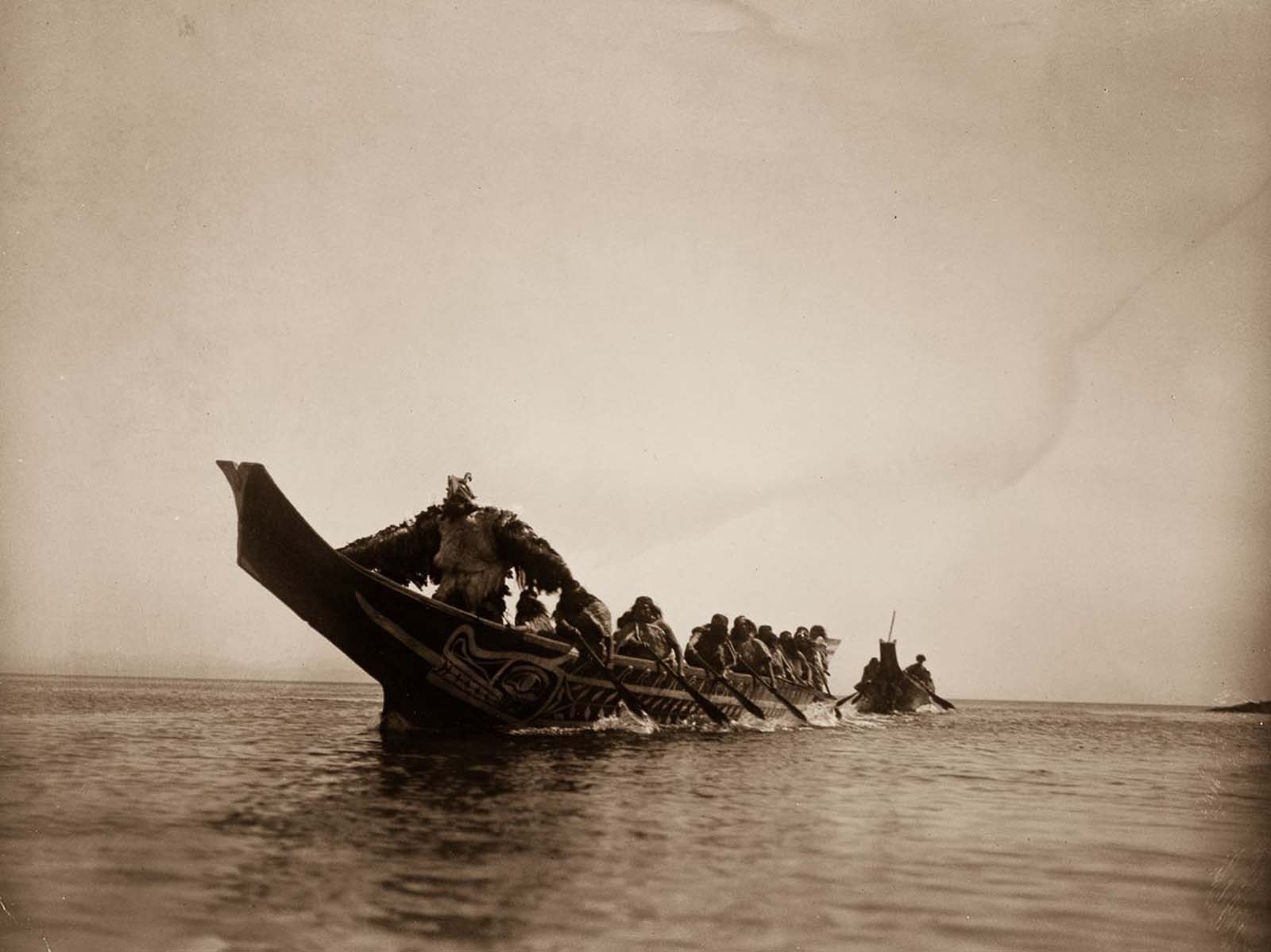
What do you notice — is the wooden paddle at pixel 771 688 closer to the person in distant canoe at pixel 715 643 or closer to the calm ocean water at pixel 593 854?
the person in distant canoe at pixel 715 643

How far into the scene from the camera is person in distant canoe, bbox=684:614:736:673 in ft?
64.1

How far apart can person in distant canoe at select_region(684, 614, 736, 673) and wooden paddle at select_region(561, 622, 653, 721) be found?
14.2 feet

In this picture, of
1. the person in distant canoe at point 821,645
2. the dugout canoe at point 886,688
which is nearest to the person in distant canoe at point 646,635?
the person in distant canoe at point 821,645

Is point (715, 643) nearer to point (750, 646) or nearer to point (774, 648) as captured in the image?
point (750, 646)

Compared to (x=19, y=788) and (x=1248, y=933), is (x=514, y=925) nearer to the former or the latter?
(x=1248, y=933)

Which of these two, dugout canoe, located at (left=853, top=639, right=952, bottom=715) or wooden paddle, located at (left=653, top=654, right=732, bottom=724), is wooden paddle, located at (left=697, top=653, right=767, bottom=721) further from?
dugout canoe, located at (left=853, top=639, right=952, bottom=715)

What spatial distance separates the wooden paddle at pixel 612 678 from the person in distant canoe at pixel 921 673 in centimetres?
2046

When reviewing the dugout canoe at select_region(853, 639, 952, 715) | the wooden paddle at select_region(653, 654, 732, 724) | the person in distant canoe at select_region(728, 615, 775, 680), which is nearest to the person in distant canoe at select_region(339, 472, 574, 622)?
the wooden paddle at select_region(653, 654, 732, 724)

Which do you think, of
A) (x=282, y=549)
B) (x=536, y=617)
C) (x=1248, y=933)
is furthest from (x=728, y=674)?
(x=1248, y=933)

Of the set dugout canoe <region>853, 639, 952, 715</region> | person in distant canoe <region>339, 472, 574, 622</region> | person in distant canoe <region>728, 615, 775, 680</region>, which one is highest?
person in distant canoe <region>339, 472, 574, 622</region>

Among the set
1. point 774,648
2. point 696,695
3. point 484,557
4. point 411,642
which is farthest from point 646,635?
point 774,648

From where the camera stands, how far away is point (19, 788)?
26.4 ft

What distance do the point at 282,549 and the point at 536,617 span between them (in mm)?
3476

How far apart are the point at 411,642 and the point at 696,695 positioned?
548 cm
